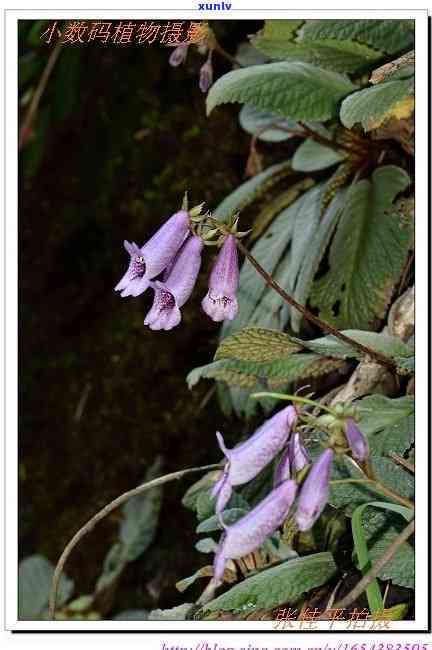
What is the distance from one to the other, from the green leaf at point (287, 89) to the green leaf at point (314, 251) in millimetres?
160

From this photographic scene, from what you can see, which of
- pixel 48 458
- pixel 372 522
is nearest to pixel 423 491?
pixel 372 522

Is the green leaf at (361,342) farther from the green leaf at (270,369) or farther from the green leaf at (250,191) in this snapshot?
the green leaf at (250,191)

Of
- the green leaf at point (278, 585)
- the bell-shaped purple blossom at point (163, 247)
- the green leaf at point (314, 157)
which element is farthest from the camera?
the green leaf at point (314, 157)

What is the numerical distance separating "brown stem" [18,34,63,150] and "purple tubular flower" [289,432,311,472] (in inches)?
53.8

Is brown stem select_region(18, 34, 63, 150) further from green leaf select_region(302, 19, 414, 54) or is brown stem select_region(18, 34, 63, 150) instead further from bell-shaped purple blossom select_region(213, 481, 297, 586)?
bell-shaped purple blossom select_region(213, 481, 297, 586)

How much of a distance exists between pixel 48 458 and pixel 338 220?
2.86ft

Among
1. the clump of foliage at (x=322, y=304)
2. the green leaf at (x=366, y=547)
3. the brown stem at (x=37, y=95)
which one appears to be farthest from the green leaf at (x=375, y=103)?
the brown stem at (x=37, y=95)

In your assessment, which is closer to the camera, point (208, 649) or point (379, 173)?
point (208, 649)

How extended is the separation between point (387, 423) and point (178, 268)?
405mm

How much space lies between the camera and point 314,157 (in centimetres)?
155

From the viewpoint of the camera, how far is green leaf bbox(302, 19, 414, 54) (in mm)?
1256

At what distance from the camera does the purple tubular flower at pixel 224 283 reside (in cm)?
90

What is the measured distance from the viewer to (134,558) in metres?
1.63

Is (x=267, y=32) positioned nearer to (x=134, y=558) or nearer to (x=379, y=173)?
(x=379, y=173)
